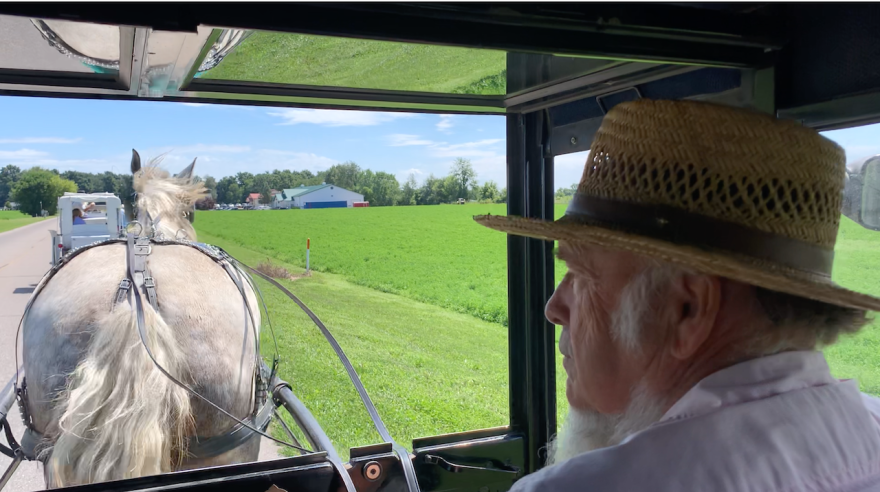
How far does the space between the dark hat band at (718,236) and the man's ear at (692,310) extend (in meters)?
0.06

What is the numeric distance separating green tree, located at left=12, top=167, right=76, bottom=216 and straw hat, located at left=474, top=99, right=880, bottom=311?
15.9 metres

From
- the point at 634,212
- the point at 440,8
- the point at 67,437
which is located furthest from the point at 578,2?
the point at 67,437

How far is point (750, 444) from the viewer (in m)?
0.81

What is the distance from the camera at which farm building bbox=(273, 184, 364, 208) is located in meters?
14.3

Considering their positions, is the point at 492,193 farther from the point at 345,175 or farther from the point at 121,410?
the point at 345,175

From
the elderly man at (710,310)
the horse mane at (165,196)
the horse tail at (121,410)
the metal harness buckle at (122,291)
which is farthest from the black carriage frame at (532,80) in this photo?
the horse mane at (165,196)

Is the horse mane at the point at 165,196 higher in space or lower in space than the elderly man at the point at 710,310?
higher

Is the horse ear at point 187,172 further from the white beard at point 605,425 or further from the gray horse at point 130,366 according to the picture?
the white beard at point 605,425

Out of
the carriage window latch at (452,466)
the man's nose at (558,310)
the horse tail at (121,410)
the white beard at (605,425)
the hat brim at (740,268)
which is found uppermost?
the hat brim at (740,268)

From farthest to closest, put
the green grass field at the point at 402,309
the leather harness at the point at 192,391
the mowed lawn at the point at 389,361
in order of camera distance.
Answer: the mowed lawn at the point at 389,361 → the green grass field at the point at 402,309 → the leather harness at the point at 192,391

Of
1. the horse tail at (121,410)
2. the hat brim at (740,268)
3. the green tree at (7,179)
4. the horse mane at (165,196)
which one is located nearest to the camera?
the hat brim at (740,268)

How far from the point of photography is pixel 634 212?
106 centimetres

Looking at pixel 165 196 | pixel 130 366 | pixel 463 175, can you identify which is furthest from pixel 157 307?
pixel 463 175

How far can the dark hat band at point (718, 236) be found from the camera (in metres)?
0.99
